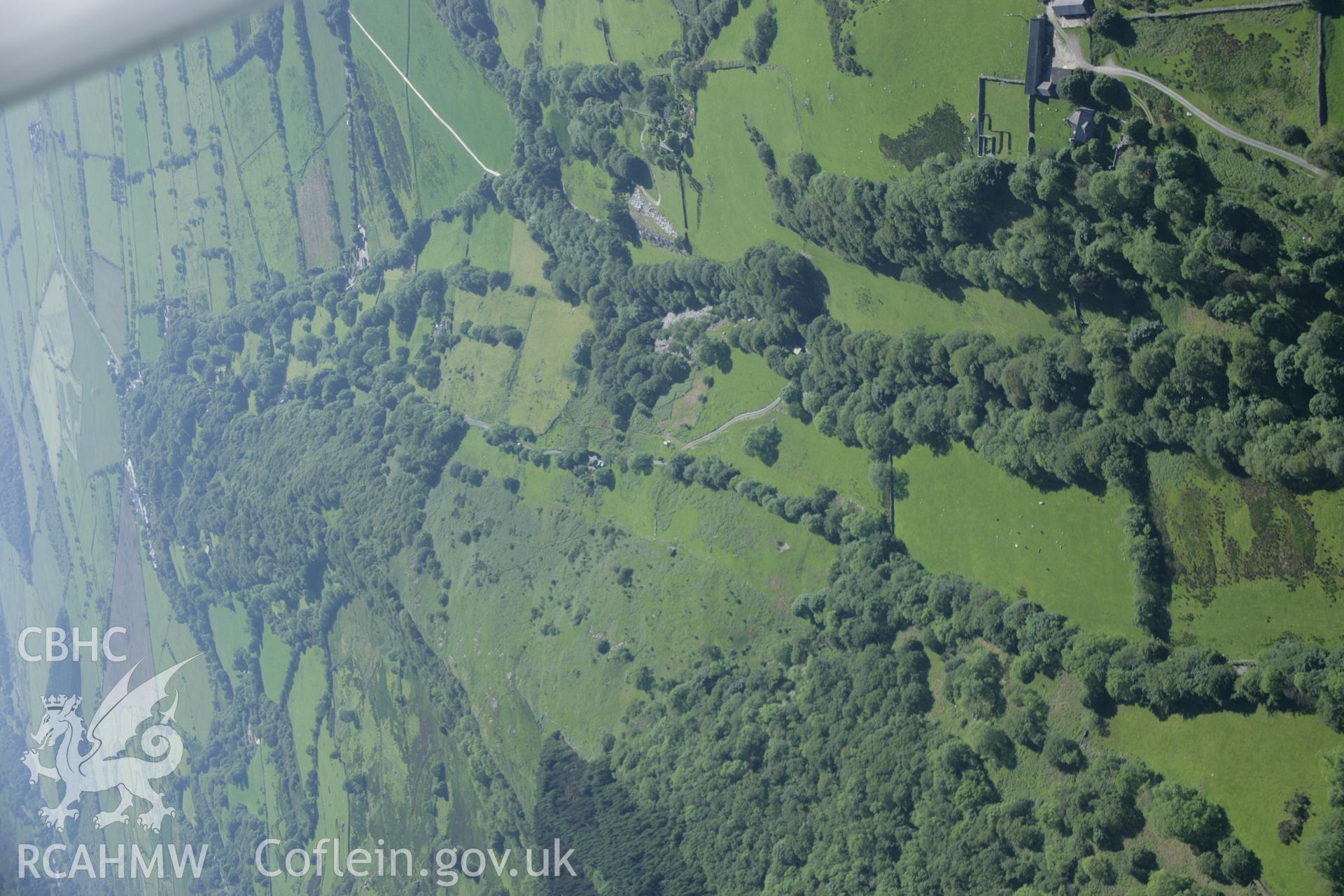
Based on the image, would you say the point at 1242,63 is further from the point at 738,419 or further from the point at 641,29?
the point at 641,29

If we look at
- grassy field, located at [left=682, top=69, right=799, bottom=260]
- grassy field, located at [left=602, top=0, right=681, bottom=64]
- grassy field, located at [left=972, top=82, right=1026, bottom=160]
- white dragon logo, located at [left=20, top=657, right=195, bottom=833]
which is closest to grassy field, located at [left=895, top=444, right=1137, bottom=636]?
grassy field, located at [left=972, top=82, right=1026, bottom=160]

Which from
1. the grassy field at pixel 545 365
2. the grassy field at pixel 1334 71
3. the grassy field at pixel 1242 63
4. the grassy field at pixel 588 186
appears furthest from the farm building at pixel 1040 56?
the grassy field at pixel 545 365

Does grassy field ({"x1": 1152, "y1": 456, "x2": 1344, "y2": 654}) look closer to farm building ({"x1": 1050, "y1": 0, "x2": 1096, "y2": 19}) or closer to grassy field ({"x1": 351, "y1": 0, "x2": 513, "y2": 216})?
farm building ({"x1": 1050, "y1": 0, "x2": 1096, "y2": 19})

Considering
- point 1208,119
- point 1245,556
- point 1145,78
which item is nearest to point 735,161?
point 1145,78

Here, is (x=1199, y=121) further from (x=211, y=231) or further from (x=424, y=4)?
(x=211, y=231)

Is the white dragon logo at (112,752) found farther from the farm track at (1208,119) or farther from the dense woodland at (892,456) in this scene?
the farm track at (1208,119)
